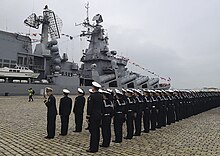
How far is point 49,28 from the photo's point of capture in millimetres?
38531

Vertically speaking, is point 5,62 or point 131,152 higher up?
point 5,62

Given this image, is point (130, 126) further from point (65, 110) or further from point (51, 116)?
point (51, 116)

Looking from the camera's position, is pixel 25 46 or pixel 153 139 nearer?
pixel 153 139

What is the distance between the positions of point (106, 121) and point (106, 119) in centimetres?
6

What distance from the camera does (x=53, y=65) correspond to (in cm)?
3559

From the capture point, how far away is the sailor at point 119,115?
6242mm

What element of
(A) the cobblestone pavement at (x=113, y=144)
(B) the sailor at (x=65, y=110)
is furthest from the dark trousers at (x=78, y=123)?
(B) the sailor at (x=65, y=110)

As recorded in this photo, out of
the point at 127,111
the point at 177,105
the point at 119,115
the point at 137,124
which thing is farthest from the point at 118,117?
the point at 177,105

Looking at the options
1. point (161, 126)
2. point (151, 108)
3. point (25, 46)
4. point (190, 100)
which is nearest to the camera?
point (151, 108)

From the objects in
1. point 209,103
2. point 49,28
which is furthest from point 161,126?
point 49,28

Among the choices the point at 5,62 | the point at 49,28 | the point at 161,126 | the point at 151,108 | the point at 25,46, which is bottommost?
the point at 161,126

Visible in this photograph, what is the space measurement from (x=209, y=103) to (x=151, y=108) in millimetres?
11355

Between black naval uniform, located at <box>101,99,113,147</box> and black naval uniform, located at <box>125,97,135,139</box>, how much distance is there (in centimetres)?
84

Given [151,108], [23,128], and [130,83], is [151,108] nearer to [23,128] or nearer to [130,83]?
[23,128]
